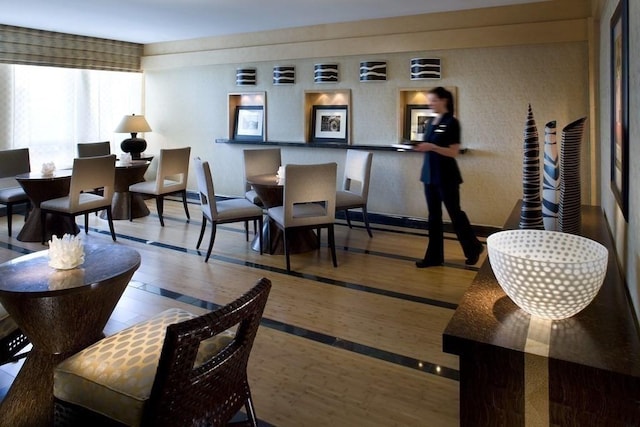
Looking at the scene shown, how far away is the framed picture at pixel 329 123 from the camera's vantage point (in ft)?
18.5

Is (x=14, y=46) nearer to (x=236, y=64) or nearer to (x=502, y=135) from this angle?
(x=236, y=64)

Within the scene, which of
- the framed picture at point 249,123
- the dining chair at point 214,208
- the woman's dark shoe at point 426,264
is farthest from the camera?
the framed picture at point 249,123

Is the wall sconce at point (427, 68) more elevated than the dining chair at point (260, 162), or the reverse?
the wall sconce at point (427, 68)

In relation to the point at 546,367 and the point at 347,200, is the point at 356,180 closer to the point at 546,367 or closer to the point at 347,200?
the point at 347,200

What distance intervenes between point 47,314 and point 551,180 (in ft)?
7.54

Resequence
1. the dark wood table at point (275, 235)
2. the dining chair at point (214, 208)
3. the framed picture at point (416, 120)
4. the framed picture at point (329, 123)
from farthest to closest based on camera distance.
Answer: the framed picture at point (329, 123)
the framed picture at point (416, 120)
the dark wood table at point (275, 235)
the dining chair at point (214, 208)

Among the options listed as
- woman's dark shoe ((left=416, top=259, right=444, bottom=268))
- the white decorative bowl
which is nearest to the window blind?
woman's dark shoe ((left=416, top=259, right=444, bottom=268))

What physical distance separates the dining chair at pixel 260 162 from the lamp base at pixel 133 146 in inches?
85.1

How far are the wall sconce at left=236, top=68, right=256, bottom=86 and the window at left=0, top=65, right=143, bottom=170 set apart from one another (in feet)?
6.77

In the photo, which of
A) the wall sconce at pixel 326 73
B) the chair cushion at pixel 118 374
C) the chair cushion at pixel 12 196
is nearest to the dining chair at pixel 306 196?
the wall sconce at pixel 326 73

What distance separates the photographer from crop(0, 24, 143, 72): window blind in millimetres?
5707

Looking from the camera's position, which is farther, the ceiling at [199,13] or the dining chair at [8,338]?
the ceiling at [199,13]

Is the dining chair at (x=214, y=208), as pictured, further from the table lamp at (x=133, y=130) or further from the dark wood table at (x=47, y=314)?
the table lamp at (x=133, y=130)

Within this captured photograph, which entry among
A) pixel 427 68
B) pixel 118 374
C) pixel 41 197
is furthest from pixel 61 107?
pixel 118 374
